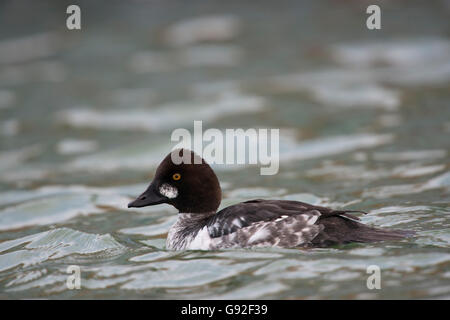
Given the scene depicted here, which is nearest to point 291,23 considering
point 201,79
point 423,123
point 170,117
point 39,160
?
point 201,79

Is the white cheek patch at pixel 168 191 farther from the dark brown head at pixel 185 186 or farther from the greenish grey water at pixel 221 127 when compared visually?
the greenish grey water at pixel 221 127

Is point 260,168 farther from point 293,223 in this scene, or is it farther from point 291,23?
point 291,23

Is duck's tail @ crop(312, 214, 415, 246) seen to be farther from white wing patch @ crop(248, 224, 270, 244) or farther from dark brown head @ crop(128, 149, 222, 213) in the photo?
dark brown head @ crop(128, 149, 222, 213)

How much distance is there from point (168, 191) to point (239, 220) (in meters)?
0.96

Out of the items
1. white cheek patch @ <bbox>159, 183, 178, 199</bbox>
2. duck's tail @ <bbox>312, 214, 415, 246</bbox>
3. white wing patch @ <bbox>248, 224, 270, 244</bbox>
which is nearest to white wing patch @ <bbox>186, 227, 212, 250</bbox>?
white wing patch @ <bbox>248, 224, 270, 244</bbox>

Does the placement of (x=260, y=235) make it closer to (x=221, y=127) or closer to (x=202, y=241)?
(x=202, y=241)

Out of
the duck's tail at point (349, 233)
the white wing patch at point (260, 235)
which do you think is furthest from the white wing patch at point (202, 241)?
the duck's tail at point (349, 233)

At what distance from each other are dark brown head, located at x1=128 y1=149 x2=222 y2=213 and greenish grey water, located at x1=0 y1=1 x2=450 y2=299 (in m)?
0.53

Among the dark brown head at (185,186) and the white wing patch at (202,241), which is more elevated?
→ the dark brown head at (185,186)

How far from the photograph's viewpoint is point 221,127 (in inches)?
563

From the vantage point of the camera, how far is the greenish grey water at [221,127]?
23.3ft

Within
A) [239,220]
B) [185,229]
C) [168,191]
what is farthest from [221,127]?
[239,220]
